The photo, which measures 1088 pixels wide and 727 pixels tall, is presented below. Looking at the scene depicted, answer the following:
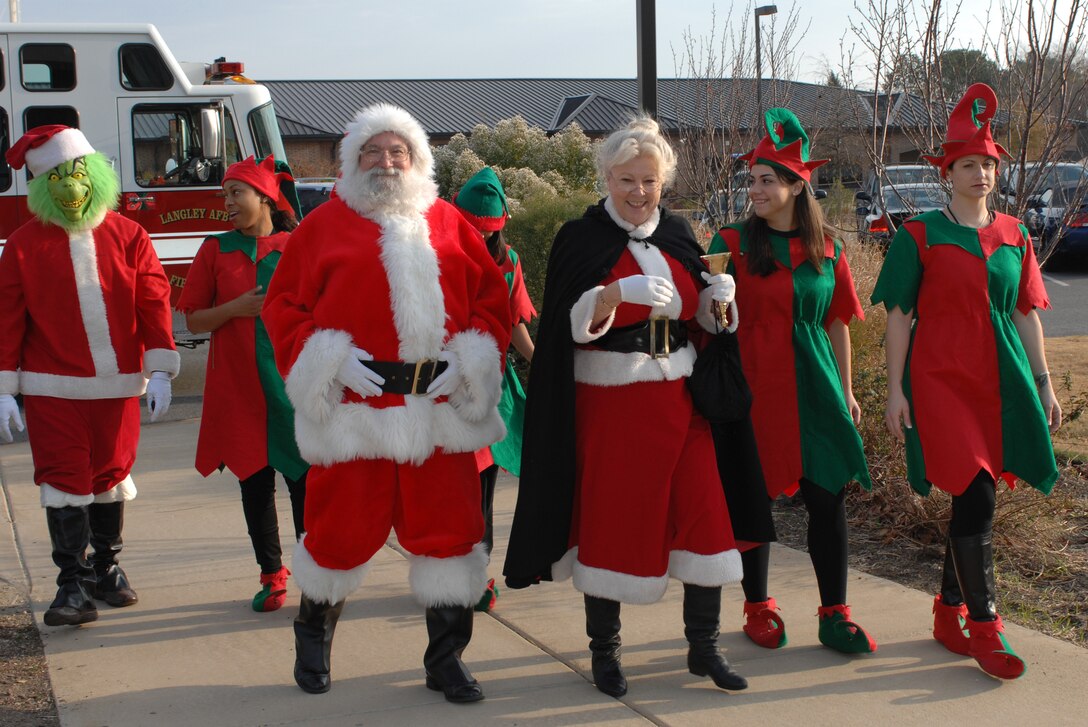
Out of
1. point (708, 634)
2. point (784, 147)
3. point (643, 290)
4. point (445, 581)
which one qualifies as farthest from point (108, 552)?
point (784, 147)

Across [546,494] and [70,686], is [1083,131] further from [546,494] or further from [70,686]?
[70,686]

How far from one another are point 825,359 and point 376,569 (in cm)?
248

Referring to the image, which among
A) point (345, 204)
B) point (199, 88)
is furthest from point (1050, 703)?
point (199, 88)

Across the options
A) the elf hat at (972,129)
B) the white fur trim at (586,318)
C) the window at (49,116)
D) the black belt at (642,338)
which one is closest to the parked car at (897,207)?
the elf hat at (972,129)

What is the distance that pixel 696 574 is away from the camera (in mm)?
3930

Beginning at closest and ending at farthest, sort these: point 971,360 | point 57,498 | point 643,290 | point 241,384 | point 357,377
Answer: point 643,290 < point 357,377 < point 971,360 < point 57,498 < point 241,384

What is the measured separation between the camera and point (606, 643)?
13.3 feet

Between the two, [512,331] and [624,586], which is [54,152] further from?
[624,586]

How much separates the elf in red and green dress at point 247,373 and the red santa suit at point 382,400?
0.89 metres

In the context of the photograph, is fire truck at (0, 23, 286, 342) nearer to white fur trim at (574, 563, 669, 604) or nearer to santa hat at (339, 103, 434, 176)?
santa hat at (339, 103, 434, 176)

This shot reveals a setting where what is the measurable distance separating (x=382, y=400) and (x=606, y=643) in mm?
1139

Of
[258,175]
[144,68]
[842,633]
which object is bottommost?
[842,633]

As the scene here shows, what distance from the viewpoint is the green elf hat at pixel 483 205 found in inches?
197

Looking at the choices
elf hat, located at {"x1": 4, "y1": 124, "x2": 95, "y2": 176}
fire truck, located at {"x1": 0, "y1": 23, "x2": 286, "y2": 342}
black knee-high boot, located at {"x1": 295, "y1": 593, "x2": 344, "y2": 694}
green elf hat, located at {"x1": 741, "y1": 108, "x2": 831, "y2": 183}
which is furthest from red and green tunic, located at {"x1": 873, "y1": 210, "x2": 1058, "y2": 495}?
fire truck, located at {"x1": 0, "y1": 23, "x2": 286, "y2": 342}
